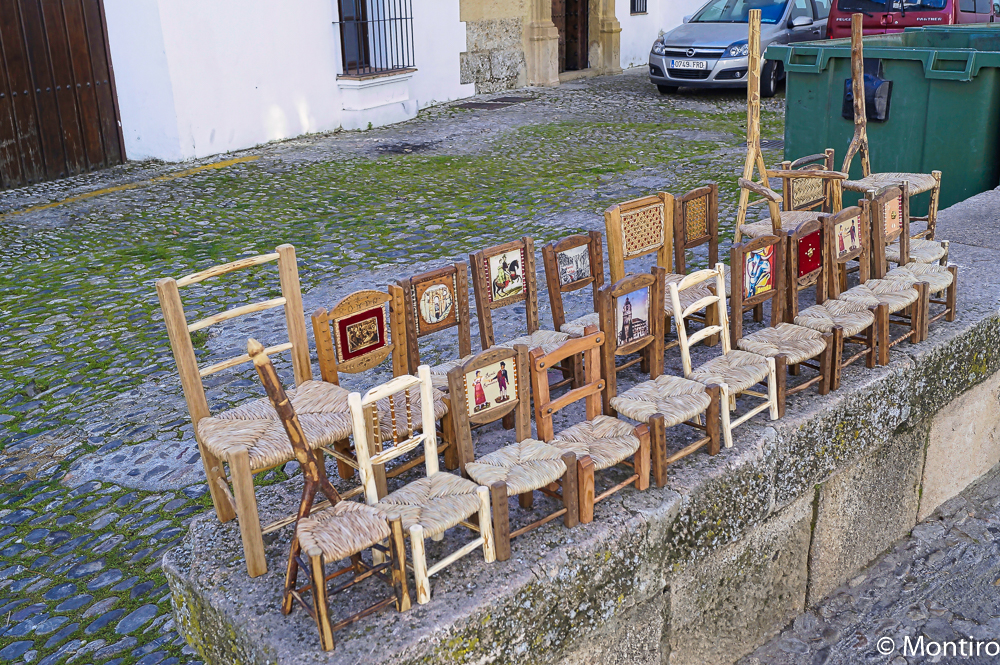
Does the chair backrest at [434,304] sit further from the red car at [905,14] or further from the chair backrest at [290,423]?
the red car at [905,14]

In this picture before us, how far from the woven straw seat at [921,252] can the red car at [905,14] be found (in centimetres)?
933

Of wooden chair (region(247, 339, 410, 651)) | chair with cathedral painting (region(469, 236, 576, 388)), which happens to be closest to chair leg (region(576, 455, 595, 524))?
wooden chair (region(247, 339, 410, 651))

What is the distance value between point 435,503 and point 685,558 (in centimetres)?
79

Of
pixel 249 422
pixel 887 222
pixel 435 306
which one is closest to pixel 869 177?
pixel 887 222

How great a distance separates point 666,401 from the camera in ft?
8.93

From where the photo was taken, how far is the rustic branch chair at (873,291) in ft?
10.7

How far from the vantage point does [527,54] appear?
1531 centimetres

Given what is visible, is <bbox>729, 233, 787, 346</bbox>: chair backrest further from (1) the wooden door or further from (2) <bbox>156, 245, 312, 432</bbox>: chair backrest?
(1) the wooden door

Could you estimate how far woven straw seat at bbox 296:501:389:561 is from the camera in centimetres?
209

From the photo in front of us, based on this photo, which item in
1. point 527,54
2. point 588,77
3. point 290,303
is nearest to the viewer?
point 290,303

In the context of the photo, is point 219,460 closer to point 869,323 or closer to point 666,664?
point 666,664

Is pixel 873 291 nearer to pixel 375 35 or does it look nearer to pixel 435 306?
pixel 435 306

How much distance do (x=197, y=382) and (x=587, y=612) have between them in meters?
1.22

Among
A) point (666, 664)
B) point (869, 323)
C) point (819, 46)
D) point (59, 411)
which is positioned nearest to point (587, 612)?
point (666, 664)
